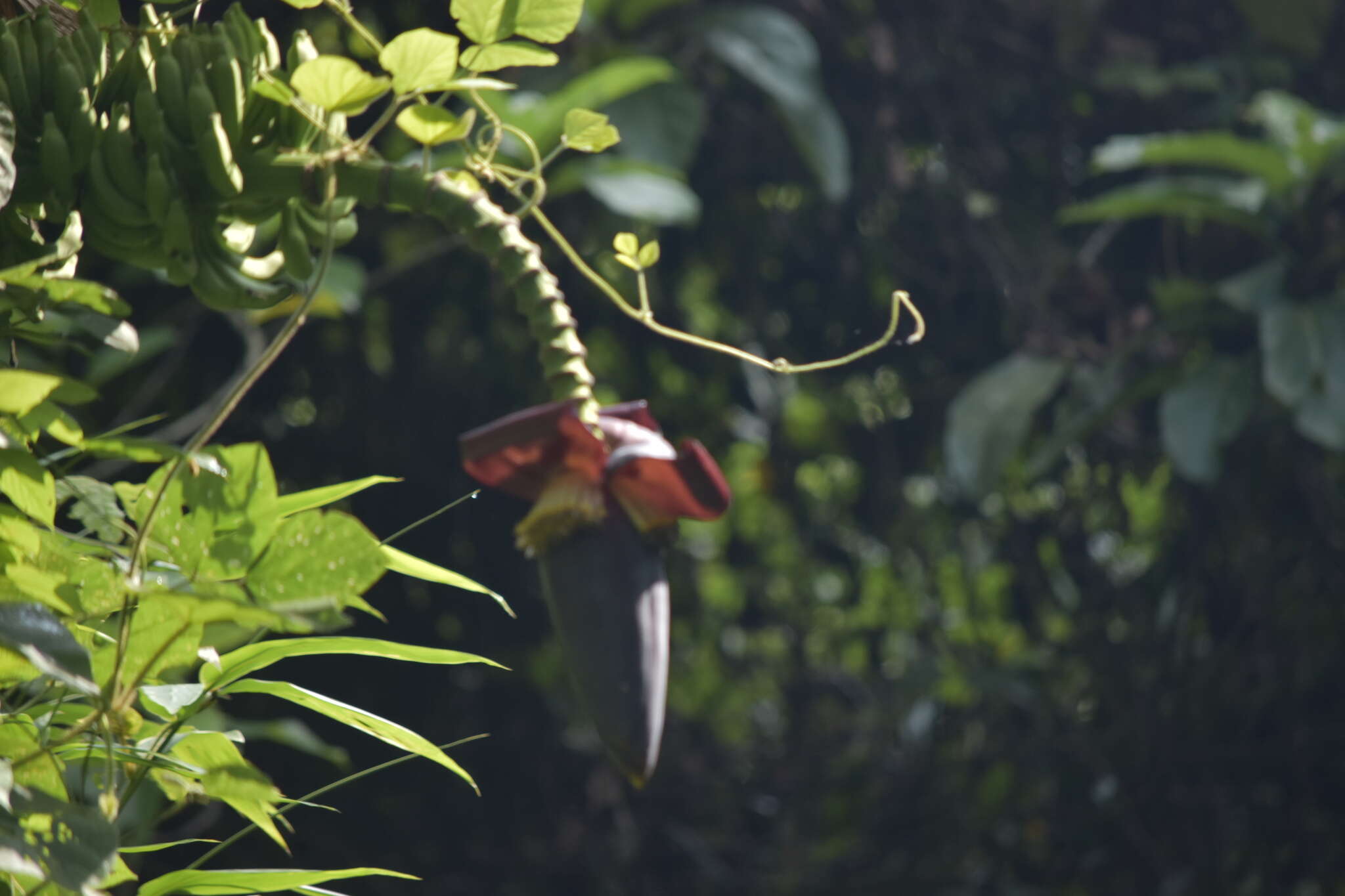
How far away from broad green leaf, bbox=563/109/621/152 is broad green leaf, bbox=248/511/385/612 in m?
0.14

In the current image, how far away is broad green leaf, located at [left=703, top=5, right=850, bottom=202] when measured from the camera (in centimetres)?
120

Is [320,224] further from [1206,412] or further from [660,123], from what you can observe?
[1206,412]

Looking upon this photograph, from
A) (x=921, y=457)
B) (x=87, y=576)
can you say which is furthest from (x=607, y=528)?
(x=921, y=457)

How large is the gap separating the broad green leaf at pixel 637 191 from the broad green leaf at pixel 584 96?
0.23ft

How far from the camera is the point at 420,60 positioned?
0.96 feet

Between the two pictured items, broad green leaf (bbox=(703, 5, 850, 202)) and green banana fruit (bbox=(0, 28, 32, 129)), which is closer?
green banana fruit (bbox=(0, 28, 32, 129))

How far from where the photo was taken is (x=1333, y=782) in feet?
4.47

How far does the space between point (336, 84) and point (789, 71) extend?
102 cm

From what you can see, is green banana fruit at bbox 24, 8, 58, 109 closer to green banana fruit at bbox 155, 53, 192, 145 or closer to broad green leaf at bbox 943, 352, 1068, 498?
green banana fruit at bbox 155, 53, 192, 145

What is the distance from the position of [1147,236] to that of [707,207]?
555 mm

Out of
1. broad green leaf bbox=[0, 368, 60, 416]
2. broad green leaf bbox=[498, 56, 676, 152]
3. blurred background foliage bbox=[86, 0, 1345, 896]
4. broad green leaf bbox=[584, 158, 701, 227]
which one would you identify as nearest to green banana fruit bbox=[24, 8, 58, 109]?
broad green leaf bbox=[0, 368, 60, 416]

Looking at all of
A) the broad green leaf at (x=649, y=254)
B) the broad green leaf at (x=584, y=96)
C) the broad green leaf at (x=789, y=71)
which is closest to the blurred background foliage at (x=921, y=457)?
the broad green leaf at (x=789, y=71)

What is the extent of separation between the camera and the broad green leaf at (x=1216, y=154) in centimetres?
115

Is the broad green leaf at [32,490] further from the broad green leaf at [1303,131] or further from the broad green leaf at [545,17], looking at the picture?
the broad green leaf at [1303,131]
